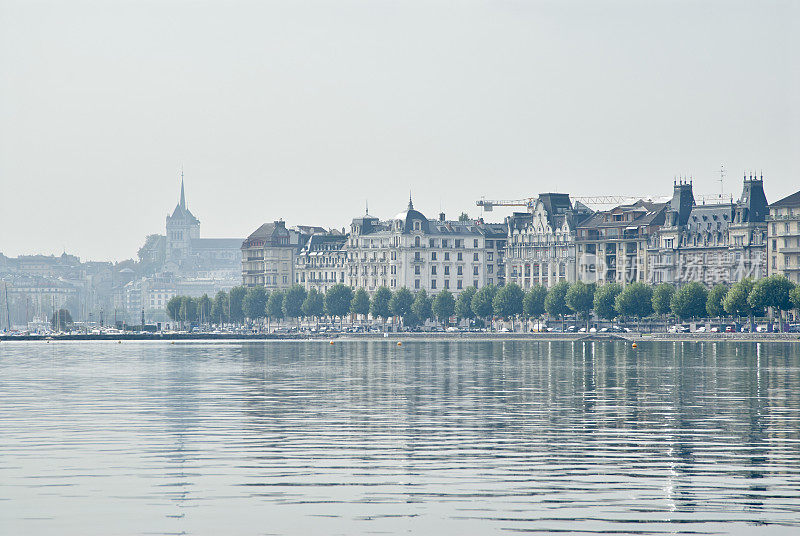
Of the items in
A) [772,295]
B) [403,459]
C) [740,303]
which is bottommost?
[403,459]

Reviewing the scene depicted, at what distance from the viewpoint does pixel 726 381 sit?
84.2m

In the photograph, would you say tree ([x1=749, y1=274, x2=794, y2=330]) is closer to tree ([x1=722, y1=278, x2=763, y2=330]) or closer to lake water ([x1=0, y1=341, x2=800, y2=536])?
tree ([x1=722, y1=278, x2=763, y2=330])

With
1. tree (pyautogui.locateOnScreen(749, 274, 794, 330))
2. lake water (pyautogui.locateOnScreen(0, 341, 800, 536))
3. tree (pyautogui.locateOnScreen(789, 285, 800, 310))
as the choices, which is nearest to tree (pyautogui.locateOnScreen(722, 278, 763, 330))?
tree (pyautogui.locateOnScreen(749, 274, 794, 330))

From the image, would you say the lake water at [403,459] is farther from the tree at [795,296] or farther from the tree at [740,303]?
the tree at [740,303]

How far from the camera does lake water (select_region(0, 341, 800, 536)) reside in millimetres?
31031

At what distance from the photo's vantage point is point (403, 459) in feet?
136

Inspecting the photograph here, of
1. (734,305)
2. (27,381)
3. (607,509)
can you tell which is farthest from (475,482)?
(734,305)

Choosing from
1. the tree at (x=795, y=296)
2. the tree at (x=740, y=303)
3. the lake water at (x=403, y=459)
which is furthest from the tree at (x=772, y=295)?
the lake water at (x=403, y=459)

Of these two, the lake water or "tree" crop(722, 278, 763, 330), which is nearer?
the lake water

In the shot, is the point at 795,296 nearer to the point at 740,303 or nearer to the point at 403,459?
the point at 740,303

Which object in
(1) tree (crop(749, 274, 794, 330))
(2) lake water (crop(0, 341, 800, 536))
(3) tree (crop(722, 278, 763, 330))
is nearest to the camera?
(2) lake water (crop(0, 341, 800, 536))

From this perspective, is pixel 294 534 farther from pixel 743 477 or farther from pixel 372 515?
pixel 743 477

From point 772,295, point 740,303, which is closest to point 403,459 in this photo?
point 772,295

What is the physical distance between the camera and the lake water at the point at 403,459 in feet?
102
